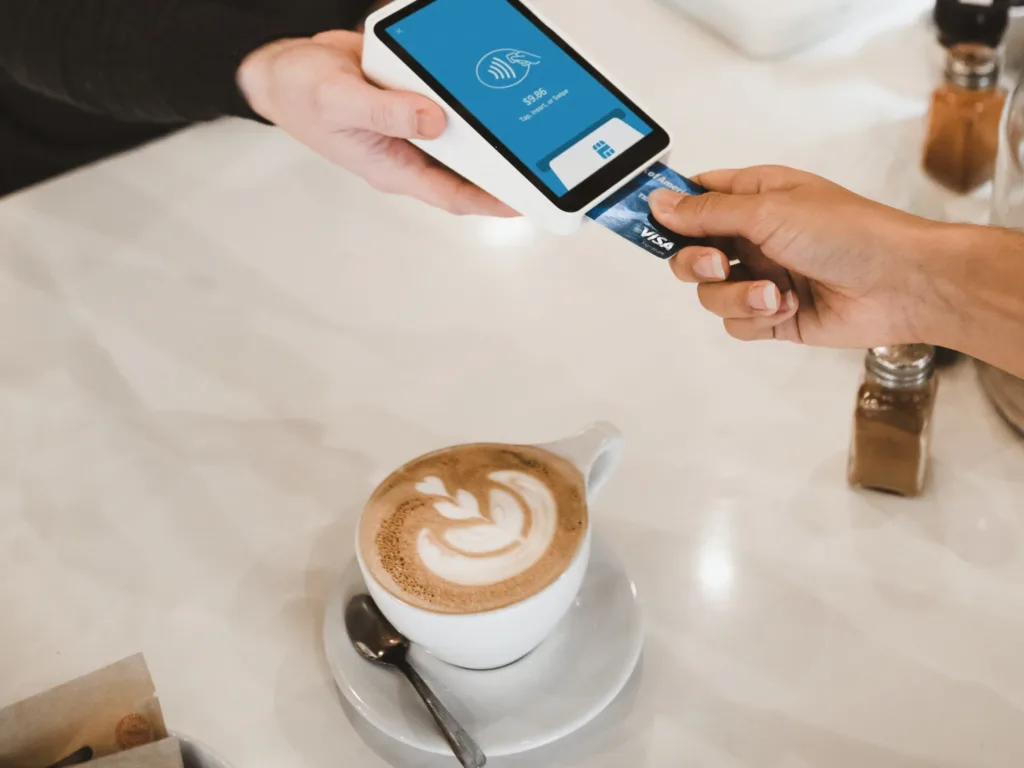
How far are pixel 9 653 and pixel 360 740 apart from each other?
0.24 m

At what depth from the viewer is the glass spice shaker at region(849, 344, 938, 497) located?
0.64 m

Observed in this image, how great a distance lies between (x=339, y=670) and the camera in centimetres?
58

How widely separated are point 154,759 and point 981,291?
0.52m

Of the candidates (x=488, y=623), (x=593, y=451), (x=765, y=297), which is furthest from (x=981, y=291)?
(x=488, y=623)

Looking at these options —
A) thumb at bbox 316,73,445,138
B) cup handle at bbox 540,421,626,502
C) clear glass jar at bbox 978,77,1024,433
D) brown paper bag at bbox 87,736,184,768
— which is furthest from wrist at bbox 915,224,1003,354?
brown paper bag at bbox 87,736,184,768

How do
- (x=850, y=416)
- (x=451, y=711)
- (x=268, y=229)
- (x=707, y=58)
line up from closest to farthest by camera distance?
(x=451, y=711)
(x=850, y=416)
(x=268, y=229)
(x=707, y=58)

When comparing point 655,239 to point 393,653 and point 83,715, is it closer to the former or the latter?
point 393,653

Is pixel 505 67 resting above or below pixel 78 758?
above

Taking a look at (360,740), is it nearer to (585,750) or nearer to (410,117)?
(585,750)

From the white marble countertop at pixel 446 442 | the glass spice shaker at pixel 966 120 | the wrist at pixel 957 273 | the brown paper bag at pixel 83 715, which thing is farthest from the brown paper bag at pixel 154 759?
the glass spice shaker at pixel 966 120

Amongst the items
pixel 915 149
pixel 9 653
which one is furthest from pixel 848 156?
pixel 9 653

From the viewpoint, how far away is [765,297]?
2.06ft

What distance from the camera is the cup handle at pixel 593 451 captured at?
0.60 meters

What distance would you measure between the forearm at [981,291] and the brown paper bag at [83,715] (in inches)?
20.0
